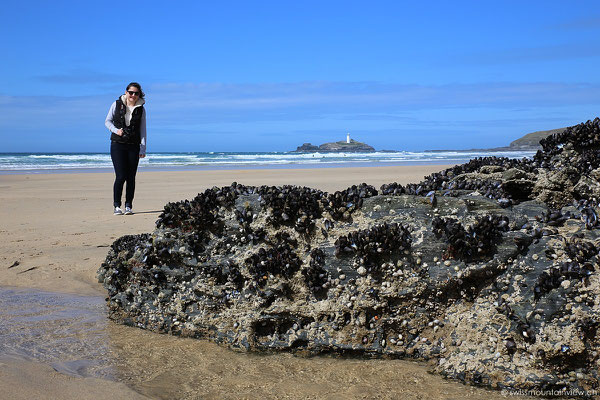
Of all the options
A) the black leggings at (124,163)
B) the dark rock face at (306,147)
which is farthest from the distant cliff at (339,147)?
the black leggings at (124,163)

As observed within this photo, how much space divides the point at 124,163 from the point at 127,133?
0.56m

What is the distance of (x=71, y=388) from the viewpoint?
2934 mm

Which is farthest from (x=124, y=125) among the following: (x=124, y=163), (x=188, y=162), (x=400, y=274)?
(x=188, y=162)

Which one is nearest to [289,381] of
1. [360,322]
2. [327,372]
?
[327,372]

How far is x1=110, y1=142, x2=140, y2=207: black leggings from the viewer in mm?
9164

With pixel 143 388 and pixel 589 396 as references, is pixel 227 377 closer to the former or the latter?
pixel 143 388

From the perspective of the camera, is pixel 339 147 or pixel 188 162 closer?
pixel 188 162

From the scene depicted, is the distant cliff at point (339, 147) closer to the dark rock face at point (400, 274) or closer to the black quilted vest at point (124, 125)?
the black quilted vest at point (124, 125)

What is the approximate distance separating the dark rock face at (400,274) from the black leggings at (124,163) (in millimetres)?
5336

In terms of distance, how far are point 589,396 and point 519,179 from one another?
5.55 ft

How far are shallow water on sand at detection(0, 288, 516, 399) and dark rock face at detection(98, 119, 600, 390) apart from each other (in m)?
0.13

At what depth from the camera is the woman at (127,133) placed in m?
8.84

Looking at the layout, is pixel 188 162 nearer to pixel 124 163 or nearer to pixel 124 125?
Answer: pixel 124 163

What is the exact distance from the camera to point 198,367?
10.7 feet
